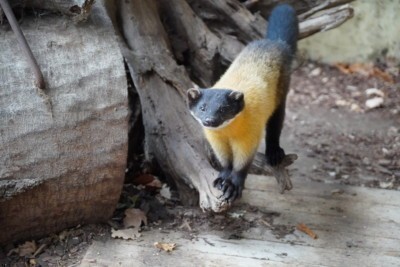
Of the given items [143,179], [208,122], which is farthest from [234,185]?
[143,179]

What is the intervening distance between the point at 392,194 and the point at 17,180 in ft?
7.87

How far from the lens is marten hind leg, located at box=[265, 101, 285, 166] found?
351cm

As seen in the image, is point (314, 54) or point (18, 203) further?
point (314, 54)

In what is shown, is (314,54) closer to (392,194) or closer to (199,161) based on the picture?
(392,194)

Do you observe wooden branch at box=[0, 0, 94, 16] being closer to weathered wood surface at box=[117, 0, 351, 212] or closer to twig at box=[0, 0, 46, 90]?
twig at box=[0, 0, 46, 90]

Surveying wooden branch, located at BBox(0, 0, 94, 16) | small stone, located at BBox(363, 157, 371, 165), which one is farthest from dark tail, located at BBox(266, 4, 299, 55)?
small stone, located at BBox(363, 157, 371, 165)

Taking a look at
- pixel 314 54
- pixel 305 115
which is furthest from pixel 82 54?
pixel 314 54

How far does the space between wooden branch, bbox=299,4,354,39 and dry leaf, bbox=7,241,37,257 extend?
2.28 m

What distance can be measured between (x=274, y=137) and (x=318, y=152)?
1.34m

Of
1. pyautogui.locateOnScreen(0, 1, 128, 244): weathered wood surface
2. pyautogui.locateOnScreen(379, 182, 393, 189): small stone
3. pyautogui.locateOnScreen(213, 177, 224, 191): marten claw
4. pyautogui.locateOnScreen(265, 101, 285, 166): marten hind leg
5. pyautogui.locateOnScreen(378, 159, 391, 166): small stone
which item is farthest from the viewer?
pyautogui.locateOnScreen(378, 159, 391, 166): small stone

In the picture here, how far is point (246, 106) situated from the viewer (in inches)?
120

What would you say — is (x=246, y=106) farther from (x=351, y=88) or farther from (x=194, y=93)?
(x=351, y=88)

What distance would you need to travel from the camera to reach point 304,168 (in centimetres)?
454

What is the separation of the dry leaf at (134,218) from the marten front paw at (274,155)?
819mm
